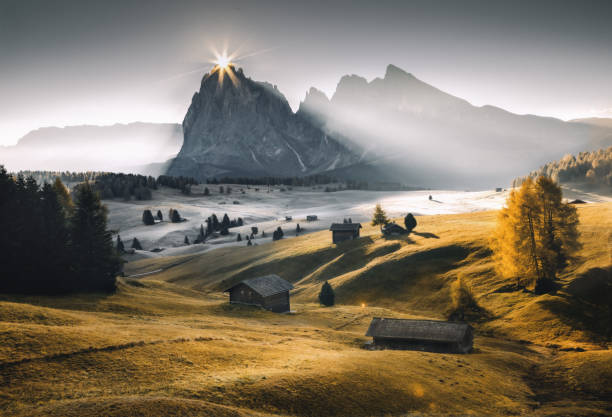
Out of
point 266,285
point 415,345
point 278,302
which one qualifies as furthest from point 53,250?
point 415,345

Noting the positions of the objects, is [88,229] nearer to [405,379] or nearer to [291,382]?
[291,382]

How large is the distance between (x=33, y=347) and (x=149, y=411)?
1208cm

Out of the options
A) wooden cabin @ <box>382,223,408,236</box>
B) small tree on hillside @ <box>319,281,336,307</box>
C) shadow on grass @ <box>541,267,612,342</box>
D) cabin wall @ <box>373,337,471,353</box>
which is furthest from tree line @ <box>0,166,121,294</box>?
wooden cabin @ <box>382,223,408,236</box>

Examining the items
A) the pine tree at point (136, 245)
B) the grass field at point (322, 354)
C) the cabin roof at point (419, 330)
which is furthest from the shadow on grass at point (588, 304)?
the pine tree at point (136, 245)

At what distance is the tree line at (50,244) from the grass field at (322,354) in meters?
4.31

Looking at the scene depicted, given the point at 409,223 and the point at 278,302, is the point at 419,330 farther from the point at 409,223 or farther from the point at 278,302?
the point at 409,223

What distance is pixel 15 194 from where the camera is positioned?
172 feet

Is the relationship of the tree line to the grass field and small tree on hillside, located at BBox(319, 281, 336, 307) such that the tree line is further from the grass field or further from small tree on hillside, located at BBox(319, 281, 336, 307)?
small tree on hillside, located at BBox(319, 281, 336, 307)

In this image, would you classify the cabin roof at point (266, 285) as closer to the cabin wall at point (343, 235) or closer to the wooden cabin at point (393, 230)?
the cabin wall at point (343, 235)

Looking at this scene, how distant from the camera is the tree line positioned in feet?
158

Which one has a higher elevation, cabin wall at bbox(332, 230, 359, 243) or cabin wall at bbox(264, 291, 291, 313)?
cabin wall at bbox(332, 230, 359, 243)

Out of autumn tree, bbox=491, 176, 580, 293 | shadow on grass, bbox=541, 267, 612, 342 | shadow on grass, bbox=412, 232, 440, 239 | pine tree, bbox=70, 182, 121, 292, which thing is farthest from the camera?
shadow on grass, bbox=412, 232, 440, 239

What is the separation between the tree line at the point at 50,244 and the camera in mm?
48219

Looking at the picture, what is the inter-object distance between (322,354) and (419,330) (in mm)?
Result: 15766
